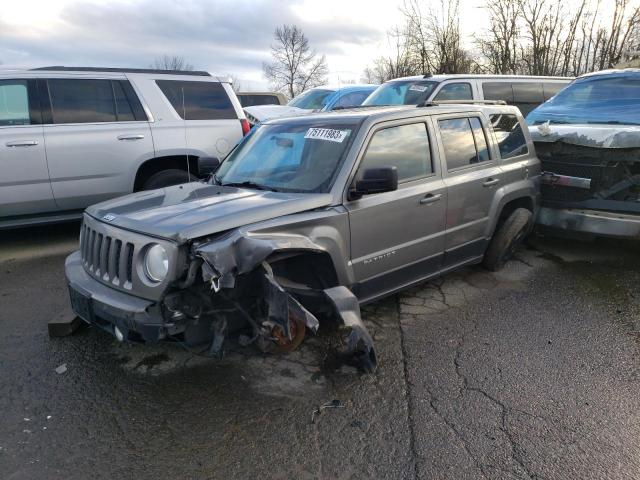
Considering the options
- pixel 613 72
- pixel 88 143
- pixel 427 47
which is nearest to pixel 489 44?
pixel 427 47

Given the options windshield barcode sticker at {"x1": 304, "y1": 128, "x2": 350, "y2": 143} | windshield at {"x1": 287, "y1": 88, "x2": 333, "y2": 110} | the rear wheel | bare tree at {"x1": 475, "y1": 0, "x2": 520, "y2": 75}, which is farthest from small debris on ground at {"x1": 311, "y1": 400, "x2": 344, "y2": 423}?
bare tree at {"x1": 475, "y1": 0, "x2": 520, "y2": 75}

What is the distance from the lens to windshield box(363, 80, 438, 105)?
815 centimetres

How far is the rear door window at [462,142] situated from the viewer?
433 centimetres

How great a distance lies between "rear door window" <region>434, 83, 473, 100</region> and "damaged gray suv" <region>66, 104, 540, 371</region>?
330cm

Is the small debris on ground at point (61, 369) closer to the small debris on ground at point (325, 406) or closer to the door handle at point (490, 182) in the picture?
the small debris on ground at point (325, 406)

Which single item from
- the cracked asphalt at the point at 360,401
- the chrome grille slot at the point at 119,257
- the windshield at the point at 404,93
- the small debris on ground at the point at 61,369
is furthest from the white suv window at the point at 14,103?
the windshield at the point at 404,93

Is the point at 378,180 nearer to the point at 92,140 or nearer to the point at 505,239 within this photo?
the point at 505,239

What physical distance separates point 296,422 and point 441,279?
2686 mm

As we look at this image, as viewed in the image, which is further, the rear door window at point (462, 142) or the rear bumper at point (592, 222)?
the rear bumper at point (592, 222)

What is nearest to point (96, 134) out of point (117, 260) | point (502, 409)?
point (117, 260)

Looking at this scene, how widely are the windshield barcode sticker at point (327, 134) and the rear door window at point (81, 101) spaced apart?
11.0ft

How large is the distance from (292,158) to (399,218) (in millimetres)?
982

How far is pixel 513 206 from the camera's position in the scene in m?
5.20

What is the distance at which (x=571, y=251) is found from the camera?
234 inches
